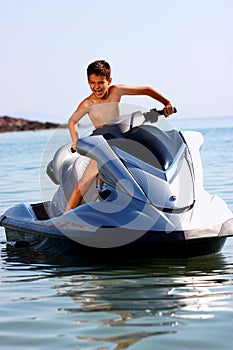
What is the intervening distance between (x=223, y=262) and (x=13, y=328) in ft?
7.34

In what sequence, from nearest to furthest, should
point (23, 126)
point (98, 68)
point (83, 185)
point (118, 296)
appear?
point (118, 296), point (98, 68), point (83, 185), point (23, 126)

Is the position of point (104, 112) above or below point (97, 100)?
below

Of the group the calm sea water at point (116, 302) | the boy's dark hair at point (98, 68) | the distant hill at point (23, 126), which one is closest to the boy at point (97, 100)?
the boy's dark hair at point (98, 68)

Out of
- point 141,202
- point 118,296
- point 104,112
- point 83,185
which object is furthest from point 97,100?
point 118,296

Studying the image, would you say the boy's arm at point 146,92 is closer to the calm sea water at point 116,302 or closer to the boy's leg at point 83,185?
the boy's leg at point 83,185

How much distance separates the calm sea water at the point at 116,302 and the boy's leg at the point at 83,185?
0.51 meters

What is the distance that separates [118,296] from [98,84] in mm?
2142

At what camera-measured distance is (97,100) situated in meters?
6.94

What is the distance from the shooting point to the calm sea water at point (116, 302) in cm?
429

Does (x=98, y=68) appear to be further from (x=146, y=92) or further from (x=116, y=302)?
(x=116, y=302)

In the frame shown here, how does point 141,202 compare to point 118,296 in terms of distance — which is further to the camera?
point 141,202

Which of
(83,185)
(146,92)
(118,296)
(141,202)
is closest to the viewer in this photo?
(118,296)

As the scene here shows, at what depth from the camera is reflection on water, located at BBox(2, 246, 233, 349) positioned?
4.42 meters

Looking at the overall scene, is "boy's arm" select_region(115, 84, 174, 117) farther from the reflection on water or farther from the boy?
the reflection on water
